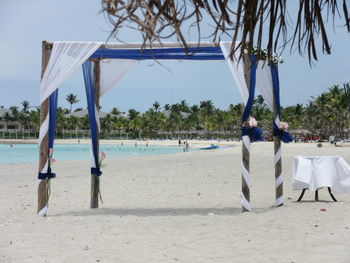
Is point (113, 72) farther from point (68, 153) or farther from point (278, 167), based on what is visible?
point (68, 153)

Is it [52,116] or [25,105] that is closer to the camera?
[52,116]

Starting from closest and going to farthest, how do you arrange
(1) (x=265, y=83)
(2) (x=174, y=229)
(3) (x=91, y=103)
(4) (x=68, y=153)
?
(2) (x=174, y=229), (1) (x=265, y=83), (3) (x=91, y=103), (4) (x=68, y=153)

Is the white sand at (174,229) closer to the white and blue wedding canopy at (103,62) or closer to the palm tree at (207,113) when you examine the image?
the white and blue wedding canopy at (103,62)

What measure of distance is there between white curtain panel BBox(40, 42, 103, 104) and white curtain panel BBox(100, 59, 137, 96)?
0.79 m

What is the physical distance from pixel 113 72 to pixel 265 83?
267cm

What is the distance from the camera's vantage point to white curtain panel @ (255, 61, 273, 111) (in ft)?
26.3

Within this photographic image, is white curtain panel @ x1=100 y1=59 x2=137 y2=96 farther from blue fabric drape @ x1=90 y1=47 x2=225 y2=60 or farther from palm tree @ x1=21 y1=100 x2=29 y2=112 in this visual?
palm tree @ x1=21 y1=100 x2=29 y2=112

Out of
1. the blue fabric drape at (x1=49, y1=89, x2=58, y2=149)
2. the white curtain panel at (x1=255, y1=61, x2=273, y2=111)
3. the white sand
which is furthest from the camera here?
the white curtain panel at (x1=255, y1=61, x2=273, y2=111)

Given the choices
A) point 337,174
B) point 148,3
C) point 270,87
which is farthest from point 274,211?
point 148,3

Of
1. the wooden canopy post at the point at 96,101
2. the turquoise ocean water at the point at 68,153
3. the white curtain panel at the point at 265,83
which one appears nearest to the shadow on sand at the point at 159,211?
the wooden canopy post at the point at 96,101

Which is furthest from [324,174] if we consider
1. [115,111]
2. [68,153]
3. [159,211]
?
[115,111]

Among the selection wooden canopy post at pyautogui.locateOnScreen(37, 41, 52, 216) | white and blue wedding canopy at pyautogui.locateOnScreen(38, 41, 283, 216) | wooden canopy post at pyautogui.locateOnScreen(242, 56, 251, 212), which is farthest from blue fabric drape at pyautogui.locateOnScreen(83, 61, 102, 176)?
wooden canopy post at pyautogui.locateOnScreen(242, 56, 251, 212)

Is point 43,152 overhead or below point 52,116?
below

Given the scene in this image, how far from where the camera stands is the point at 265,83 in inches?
319
